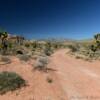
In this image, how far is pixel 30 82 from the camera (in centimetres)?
1352

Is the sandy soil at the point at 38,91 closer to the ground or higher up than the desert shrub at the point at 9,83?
closer to the ground

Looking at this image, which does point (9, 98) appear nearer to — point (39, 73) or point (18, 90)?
point (18, 90)

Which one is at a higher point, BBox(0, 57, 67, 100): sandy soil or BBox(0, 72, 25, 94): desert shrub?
BBox(0, 72, 25, 94): desert shrub

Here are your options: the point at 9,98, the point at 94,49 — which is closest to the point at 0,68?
the point at 9,98

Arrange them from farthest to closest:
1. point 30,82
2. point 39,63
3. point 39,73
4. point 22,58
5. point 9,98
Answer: point 22,58 → point 39,63 → point 39,73 → point 30,82 → point 9,98

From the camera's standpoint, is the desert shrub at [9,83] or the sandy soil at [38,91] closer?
the sandy soil at [38,91]

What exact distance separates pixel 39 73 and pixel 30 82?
8.90 ft

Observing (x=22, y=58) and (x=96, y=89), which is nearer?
(x=96, y=89)

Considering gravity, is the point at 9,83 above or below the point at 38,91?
above

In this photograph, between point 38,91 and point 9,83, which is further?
point 9,83

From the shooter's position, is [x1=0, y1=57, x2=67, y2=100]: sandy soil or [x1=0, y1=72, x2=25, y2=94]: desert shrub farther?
[x1=0, y1=72, x2=25, y2=94]: desert shrub

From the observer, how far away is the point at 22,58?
23047mm

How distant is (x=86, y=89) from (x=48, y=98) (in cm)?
321

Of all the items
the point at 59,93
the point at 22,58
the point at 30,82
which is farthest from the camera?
the point at 22,58
